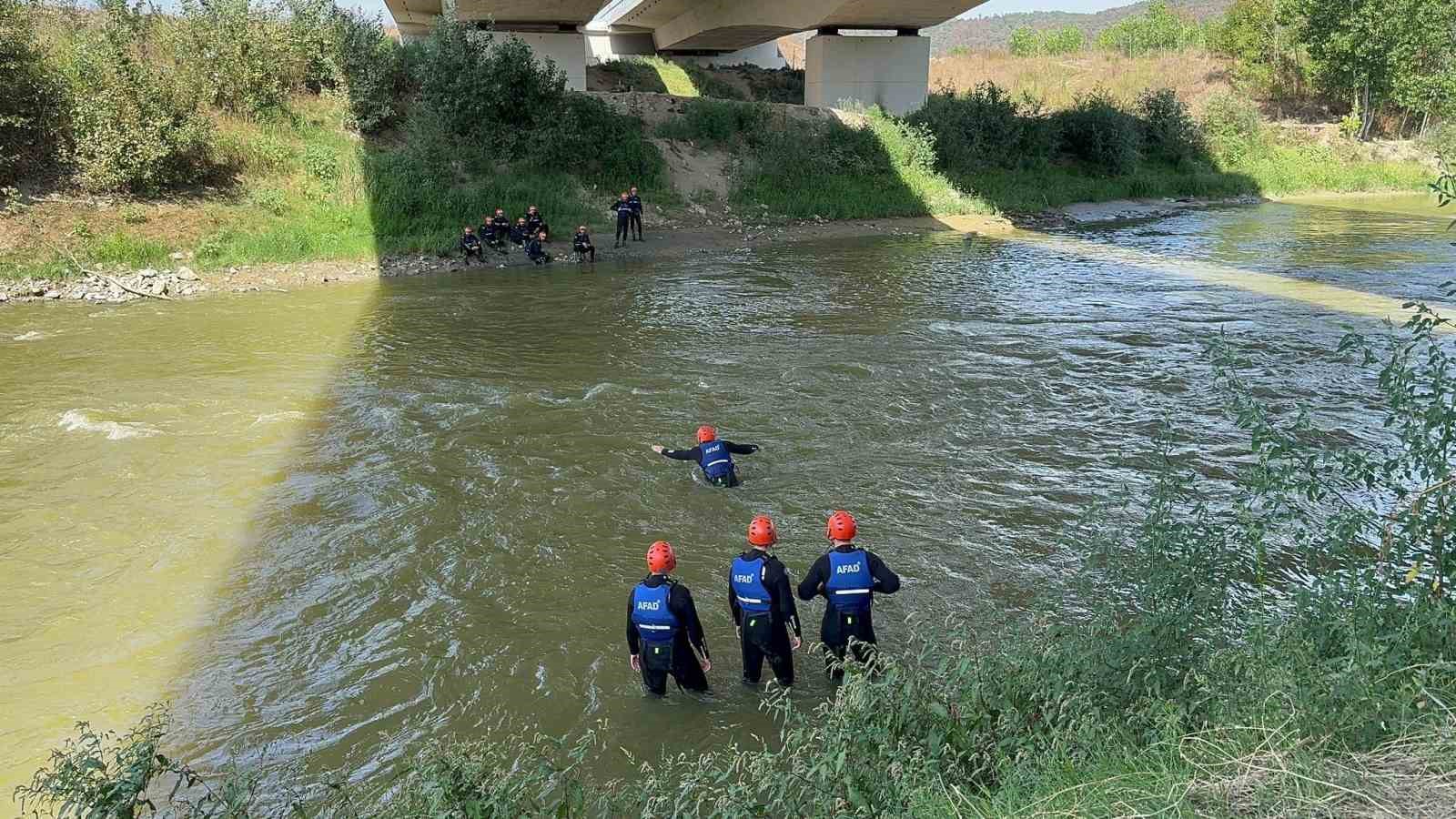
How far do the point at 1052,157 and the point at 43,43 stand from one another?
105 ft

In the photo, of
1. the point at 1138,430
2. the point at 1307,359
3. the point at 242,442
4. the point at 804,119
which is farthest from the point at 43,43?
the point at 1307,359

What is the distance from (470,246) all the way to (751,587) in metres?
18.6

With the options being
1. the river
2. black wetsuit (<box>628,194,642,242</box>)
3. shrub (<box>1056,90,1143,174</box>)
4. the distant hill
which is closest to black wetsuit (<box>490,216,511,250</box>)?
the river

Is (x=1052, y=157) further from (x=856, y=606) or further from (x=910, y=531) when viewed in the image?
(x=856, y=606)

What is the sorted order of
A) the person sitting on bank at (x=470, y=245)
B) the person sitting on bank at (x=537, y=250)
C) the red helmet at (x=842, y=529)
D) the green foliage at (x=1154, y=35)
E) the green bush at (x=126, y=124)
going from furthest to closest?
1. the green foliage at (x=1154, y=35)
2. the person sitting on bank at (x=537, y=250)
3. the person sitting on bank at (x=470, y=245)
4. the green bush at (x=126, y=124)
5. the red helmet at (x=842, y=529)

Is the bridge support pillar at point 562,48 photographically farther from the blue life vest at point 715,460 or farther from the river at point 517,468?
the blue life vest at point 715,460

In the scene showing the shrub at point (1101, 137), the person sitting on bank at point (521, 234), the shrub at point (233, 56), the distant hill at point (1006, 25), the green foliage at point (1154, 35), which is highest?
the distant hill at point (1006, 25)

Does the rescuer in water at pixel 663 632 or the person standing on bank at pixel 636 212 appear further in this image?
the person standing on bank at pixel 636 212

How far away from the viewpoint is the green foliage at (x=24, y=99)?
22375mm

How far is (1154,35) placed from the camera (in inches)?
2717

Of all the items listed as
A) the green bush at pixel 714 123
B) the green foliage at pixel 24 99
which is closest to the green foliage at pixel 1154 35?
the green bush at pixel 714 123

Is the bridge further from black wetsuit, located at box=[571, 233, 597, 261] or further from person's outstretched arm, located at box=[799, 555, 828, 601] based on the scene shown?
person's outstretched arm, located at box=[799, 555, 828, 601]

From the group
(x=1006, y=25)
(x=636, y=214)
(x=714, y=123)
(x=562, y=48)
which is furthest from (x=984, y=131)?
(x=1006, y=25)

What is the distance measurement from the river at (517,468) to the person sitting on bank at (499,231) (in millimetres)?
2685
